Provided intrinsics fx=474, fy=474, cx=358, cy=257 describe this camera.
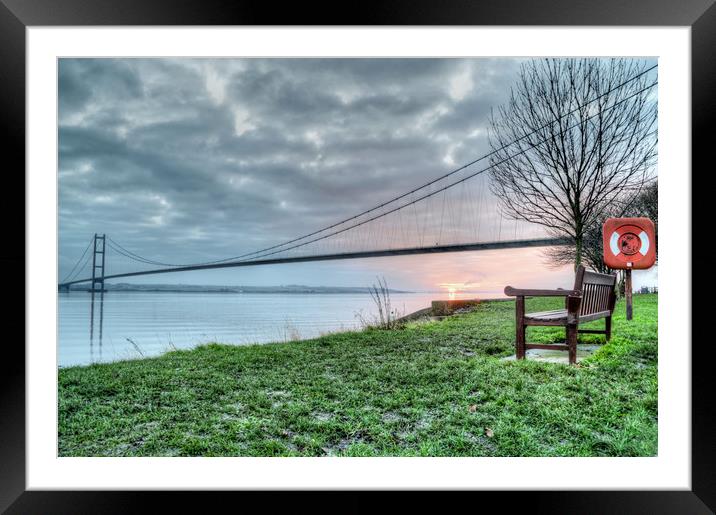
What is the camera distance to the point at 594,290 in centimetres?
312

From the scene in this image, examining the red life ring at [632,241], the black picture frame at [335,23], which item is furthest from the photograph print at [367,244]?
the black picture frame at [335,23]

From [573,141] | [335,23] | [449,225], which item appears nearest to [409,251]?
[449,225]

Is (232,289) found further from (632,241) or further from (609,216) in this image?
(632,241)

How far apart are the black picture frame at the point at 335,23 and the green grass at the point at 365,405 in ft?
1.49

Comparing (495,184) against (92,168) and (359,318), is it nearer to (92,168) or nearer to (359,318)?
(359,318)

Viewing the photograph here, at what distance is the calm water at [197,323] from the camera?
3.86 m

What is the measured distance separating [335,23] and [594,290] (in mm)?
2565

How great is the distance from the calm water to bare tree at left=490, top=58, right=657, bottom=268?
1741 mm

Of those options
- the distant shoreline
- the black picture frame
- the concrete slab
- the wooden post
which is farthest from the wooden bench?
the distant shoreline

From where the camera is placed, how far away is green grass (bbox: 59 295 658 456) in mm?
1856

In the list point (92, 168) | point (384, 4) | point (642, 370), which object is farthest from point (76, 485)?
point (92, 168)

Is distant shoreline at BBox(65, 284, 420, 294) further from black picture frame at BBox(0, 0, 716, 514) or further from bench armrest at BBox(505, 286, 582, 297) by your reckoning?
black picture frame at BBox(0, 0, 716, 514)

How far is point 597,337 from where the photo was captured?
3.79 metres
